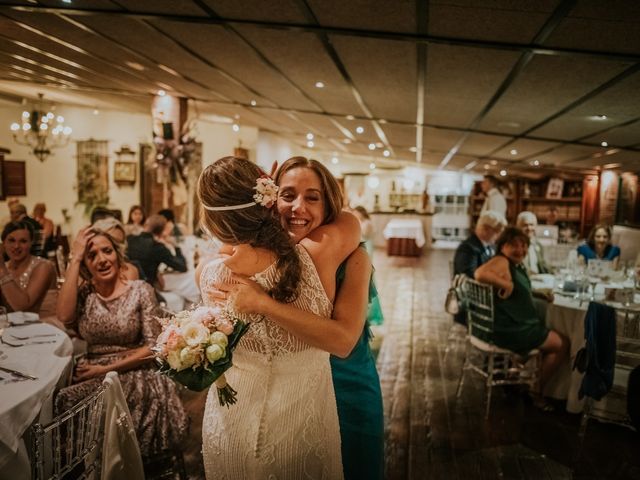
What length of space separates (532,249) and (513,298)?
212 cm

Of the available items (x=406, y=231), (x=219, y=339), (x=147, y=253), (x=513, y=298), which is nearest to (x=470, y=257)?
(x=513, y=298)

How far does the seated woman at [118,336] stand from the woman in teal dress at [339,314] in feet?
3.88

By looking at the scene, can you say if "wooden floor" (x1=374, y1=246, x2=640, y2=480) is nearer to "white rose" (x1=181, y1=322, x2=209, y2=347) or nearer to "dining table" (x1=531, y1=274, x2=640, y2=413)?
"dining table" (x1=531, y1=274, x2=640, y2=413)

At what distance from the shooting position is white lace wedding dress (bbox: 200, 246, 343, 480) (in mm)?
1573

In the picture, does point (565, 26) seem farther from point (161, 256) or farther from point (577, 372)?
point (161, 256)

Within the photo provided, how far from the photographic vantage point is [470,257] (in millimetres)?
4668

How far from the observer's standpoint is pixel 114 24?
3623 mm

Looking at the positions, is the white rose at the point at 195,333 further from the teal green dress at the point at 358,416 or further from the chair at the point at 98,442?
the teal green dress at the point at 358,416

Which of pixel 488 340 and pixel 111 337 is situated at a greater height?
pixel 111 337

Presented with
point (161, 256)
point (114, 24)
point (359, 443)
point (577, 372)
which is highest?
point (114, 24)

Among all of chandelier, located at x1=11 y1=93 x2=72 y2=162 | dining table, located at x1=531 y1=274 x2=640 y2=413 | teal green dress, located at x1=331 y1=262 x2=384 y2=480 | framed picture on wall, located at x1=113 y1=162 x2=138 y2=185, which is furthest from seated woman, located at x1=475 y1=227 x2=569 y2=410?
framed picture on wall, located at x1=113 y1=162 x2=138 y2=185

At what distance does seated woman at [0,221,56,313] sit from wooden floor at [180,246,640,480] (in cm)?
143

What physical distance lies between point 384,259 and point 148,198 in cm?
591

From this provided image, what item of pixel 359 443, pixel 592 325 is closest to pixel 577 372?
pixel 592 325
